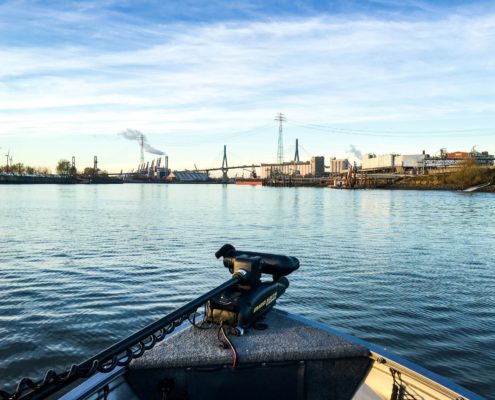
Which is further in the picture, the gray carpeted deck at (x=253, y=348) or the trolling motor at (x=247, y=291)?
the trolling motor at (x=247, y=291)

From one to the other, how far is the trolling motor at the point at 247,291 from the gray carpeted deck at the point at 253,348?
0.51 feet

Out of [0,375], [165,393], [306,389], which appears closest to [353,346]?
[306,389]

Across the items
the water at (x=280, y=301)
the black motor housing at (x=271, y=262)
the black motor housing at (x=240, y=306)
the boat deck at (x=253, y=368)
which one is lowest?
the water at (x=280, y=301)

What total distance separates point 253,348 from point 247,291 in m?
0.67

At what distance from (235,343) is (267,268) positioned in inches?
45.8

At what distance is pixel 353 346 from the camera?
13.1 feet

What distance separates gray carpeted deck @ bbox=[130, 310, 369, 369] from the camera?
3.66m

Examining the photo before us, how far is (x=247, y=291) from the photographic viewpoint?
4414 mm

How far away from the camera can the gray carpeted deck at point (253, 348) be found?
3664mm

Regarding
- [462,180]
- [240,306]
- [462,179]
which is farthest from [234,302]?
[462,179]

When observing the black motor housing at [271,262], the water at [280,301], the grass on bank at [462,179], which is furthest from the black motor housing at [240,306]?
the grass on bank at [462,179]

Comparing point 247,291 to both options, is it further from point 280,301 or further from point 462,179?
point 462,179

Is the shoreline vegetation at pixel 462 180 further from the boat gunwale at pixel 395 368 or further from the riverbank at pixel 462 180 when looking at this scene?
the boat gunwale at pixel 395 368

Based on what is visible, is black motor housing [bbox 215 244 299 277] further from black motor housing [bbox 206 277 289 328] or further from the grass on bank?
the grass on bank
